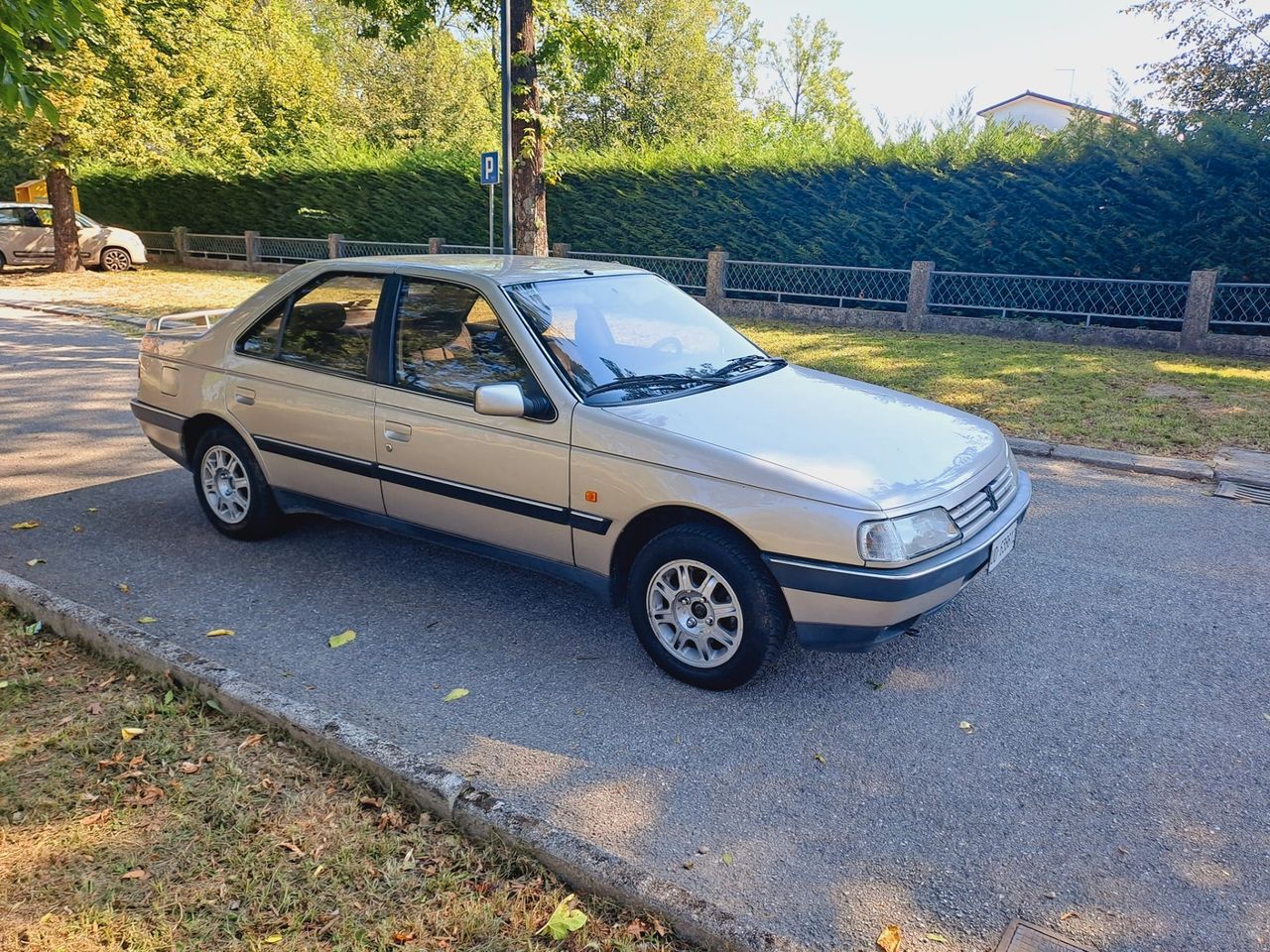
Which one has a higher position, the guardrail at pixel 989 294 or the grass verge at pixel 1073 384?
the guardrail at pixel 989 294

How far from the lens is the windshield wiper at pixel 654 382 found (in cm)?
411

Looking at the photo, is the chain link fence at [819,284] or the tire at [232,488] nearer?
the tire at [232,488]

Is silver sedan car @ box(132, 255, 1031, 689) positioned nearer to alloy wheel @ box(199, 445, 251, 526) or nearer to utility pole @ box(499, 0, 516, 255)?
alloy wheel @ box(199, 445, 251, 526)

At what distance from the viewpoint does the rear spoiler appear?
5.83 m

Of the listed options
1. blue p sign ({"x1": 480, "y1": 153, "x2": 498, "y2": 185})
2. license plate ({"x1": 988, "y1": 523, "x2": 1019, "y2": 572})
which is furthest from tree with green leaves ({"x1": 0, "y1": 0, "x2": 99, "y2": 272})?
blue p sign ({"x1": 480, "y1": 153, "x2": 498, "y2": 185})

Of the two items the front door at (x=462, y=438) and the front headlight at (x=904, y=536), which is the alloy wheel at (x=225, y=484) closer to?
the front door at (x=462, y=438)

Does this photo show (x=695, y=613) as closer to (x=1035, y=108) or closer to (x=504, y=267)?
(x=504, y=267)

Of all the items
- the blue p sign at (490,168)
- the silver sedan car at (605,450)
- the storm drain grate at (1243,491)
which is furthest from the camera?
the blue p sign at (490,168)

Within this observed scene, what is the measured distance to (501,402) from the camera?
3928 millimetres

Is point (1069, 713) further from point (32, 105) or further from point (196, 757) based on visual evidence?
point (32, 105)

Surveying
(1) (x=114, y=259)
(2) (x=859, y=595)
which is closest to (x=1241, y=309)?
(2) (x=859, y=595)

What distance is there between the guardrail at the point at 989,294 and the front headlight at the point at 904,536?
38.0 feet

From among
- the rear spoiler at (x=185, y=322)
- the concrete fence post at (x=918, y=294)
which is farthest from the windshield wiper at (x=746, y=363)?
the concrete fence post at (x=918, y=294)

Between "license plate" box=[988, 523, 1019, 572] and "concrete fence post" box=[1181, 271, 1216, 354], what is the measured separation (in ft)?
35.6
